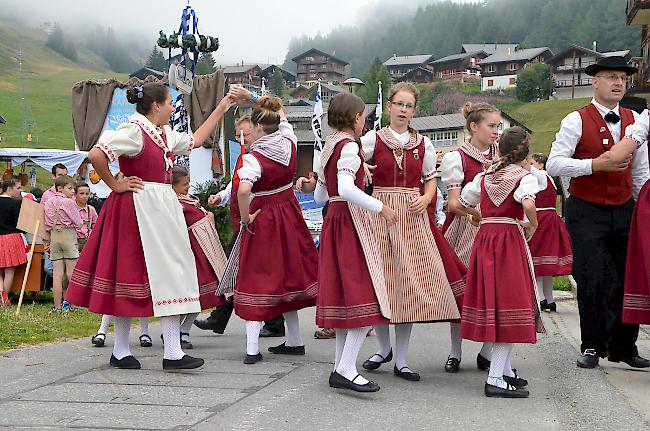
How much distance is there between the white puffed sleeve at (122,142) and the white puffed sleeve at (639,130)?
10.7 feet

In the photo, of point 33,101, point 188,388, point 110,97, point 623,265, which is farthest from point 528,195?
point 33,101

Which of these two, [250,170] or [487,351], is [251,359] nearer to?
[250,170]

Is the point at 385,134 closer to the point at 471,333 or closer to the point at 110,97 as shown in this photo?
the point at 471,333

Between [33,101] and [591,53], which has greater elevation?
[591,53]

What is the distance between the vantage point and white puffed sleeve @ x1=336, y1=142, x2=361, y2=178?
516 cm

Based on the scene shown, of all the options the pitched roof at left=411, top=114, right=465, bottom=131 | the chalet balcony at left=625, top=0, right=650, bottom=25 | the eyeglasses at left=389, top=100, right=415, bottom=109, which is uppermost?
the pitched roof at left=411, top=114, right=465, bottom=131

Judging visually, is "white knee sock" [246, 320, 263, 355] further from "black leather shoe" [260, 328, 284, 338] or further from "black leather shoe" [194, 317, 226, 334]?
"black leather shoe" [260, 328, 284, 338]

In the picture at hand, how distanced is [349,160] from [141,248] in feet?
5.37

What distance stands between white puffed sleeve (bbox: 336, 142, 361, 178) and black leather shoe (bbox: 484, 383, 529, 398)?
1.50 meters

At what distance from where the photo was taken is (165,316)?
5.83 m

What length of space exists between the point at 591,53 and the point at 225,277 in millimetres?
104243

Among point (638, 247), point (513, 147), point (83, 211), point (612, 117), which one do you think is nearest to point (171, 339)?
point (513, 147)

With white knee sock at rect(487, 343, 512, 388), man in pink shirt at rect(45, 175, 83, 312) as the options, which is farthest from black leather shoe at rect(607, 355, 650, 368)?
man in pink shirt at rect(45, 175, 83, 312)

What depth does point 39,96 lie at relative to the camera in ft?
323
